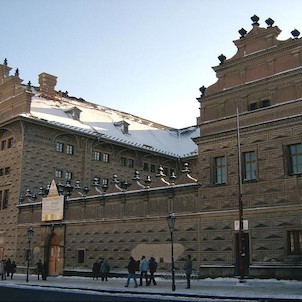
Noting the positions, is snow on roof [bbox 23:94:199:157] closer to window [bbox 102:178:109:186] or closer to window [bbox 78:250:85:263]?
window [bbox 102:178:109:186]

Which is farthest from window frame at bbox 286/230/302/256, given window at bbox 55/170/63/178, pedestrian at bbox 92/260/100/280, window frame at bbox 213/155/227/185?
window at bbox 55/170/63/178

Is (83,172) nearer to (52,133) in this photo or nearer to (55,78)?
(52,133)

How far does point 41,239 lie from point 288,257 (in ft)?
59.9

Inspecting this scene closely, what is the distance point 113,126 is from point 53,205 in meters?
12.3

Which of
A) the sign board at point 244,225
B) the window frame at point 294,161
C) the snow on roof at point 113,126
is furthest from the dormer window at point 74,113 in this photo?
the window frame at point 294,161

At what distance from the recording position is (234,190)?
22781 millimetres

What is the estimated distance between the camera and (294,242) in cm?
2072

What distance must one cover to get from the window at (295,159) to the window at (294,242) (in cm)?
263

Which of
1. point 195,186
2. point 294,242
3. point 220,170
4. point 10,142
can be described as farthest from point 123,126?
point 294,242

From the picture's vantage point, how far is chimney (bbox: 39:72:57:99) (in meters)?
41.8

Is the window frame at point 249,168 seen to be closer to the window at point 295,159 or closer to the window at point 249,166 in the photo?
the window at point 249,166

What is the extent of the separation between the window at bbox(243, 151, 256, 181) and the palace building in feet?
0.17

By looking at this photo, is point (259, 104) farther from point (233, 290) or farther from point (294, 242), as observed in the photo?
point (233, 290)

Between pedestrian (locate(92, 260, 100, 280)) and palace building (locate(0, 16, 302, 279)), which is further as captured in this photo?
→ pedestrian (locate(92, 260, 100, 280))
